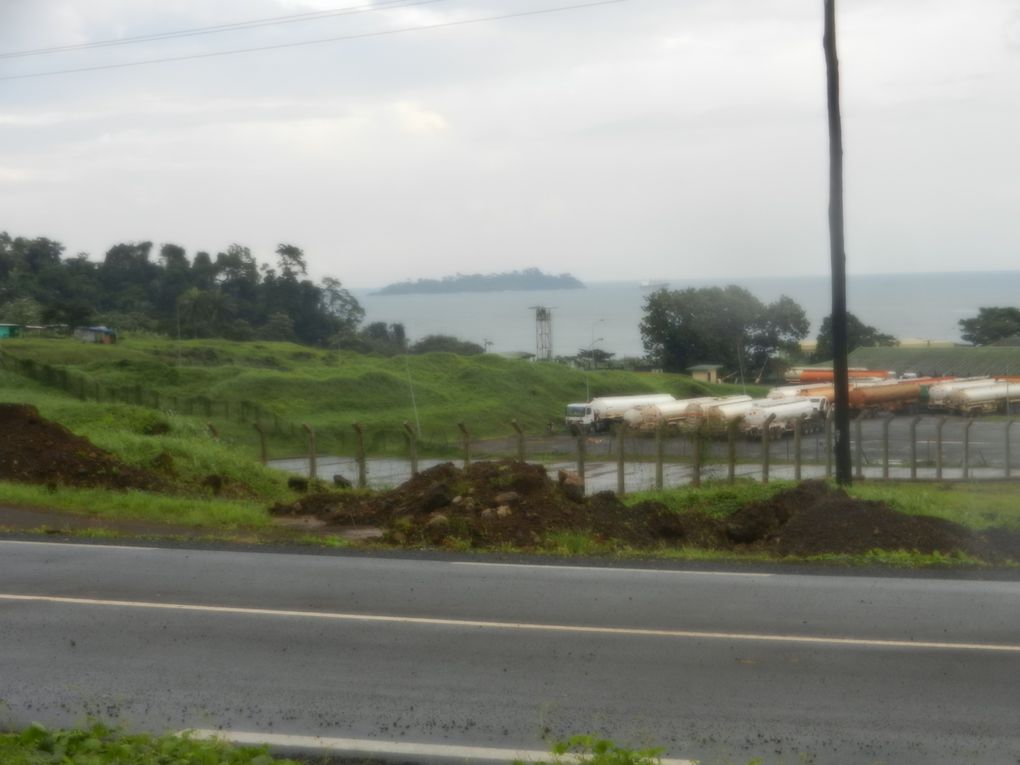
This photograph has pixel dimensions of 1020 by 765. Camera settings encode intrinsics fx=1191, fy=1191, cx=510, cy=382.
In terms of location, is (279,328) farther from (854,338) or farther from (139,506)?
(139,506)

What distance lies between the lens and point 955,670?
793cm

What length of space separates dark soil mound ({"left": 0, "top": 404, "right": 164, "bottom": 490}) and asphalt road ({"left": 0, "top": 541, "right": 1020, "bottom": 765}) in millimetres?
6757

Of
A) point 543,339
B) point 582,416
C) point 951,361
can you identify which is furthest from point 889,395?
point 543,339

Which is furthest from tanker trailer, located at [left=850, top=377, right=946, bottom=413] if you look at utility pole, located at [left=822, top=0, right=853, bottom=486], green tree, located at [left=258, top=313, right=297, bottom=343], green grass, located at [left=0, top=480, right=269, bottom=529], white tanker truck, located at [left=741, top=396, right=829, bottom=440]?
green tree, located at [left=258, top=313, right=297, bottom=343]

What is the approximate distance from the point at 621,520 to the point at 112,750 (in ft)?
34.5

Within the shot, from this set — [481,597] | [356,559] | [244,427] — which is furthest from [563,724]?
[244,427]

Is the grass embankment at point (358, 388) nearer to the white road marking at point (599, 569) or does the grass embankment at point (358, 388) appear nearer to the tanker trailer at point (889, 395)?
the tanker trailer at point (889, 395)

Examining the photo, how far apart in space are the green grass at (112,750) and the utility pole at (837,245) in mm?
14020

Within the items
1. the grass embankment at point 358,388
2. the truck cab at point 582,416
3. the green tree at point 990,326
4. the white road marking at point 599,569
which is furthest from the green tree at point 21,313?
the white road marking at point 599,569

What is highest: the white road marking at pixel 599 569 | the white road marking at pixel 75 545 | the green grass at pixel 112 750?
the green grass at pixel 112 750

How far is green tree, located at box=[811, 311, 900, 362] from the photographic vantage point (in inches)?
1737

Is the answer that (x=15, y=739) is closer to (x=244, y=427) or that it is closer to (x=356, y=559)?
(x=356, y=559)

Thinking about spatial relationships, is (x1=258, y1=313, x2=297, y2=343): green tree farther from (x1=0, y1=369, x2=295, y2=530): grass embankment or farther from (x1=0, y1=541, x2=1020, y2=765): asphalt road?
(x1=0, y1=541, x2=1020, y2=765): asphalt road

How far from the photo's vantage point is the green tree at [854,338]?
4412 centimetres
